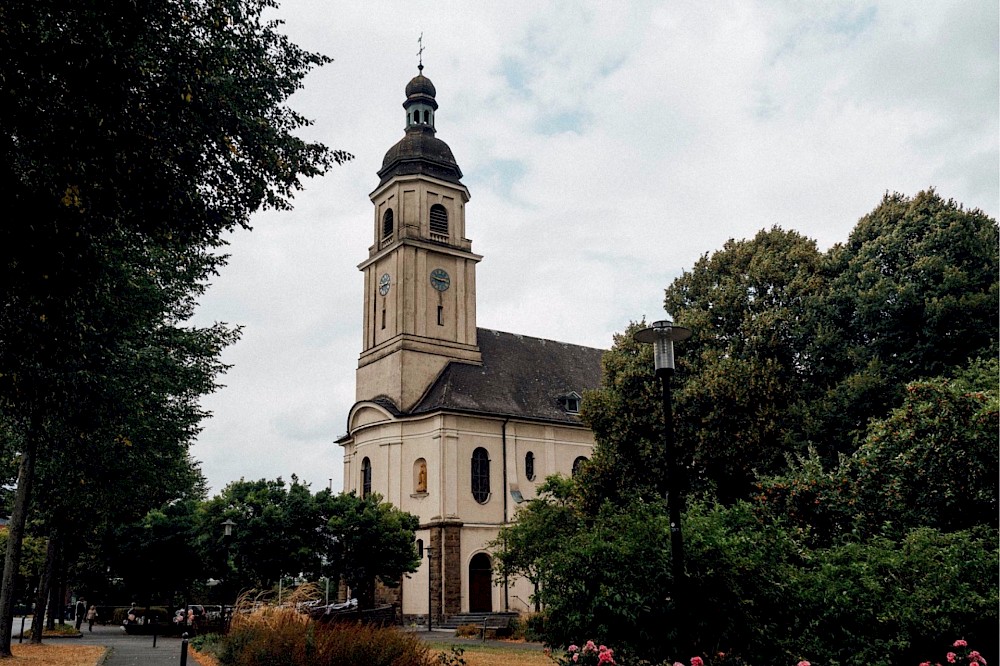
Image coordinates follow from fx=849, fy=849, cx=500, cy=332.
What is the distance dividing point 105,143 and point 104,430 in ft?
36.5

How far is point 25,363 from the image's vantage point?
42.1ft

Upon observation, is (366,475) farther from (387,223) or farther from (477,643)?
(477,643)

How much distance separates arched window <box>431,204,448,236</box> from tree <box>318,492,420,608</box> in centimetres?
1843

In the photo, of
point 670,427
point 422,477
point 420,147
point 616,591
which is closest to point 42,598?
point 422,477

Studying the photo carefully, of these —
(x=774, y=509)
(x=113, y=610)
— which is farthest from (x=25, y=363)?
(x=113, y=610)

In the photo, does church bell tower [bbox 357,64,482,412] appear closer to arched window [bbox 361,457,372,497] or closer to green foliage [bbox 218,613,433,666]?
arched window [bbox 361,457,372,497]

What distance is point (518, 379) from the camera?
45.8 meters

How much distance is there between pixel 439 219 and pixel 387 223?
301cm

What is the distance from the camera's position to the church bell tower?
142 feet

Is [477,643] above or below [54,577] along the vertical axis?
below

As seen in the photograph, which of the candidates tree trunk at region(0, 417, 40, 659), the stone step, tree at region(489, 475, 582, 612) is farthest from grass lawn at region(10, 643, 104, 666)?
the stone step

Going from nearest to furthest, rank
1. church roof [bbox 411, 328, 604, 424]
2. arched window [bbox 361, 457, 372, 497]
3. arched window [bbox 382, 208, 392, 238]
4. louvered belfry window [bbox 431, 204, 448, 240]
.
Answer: church roof [bbox 411, 328, 604, 424], arched window [bbox 361, 457, 372, 497], louvered belfry window [bbox 431, 204, 448, 240], arched window [bbox 382, 208, 392, 238]

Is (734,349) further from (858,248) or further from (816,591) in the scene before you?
(816,591)

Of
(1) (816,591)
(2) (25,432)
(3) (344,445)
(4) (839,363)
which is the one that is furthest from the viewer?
(3) (344,445)
